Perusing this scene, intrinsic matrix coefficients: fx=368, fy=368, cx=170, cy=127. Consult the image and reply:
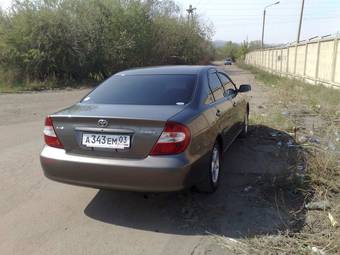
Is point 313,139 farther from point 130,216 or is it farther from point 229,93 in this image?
point 130,216

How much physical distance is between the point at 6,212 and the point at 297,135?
5493 millimetres

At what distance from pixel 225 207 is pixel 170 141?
1.15 m

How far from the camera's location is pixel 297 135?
289 inches

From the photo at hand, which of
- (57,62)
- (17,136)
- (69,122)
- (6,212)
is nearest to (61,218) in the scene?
(6,212)

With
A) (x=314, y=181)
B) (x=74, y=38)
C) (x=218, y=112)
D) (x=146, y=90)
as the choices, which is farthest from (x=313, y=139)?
(x=74, y=38)

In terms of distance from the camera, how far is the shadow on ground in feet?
12.2

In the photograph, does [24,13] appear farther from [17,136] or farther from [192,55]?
[192,55]

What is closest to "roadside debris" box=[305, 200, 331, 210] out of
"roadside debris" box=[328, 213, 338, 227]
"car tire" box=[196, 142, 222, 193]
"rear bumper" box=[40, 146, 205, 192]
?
"roadside debris" box=[328, 213, 338, 227]

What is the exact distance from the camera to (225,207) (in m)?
4.16

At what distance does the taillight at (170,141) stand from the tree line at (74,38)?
19.2 meters

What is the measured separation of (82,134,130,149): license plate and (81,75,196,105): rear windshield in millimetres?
668

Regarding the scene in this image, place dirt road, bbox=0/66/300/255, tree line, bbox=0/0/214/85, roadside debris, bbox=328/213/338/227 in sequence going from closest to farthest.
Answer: dirt road, bbox=0/66/300/255 < roadside debris, bbox=328/213/338/227 < tree line, bbox=0/0/214/85

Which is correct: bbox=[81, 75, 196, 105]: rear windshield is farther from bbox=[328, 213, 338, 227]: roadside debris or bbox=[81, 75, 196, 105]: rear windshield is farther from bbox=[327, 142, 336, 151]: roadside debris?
bbox=[327, 142, 336, 151]: roadside debris

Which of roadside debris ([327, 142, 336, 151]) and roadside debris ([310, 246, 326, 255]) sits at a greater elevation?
roadside debris ([327, 142, 336, 151])
